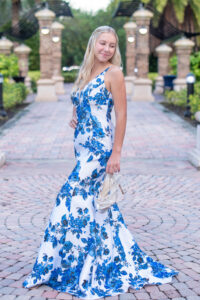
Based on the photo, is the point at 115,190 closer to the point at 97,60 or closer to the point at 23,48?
the point at 97,60

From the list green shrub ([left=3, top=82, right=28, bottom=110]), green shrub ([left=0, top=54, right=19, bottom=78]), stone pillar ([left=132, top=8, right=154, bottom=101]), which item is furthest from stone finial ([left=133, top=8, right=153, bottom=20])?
green shrub ([left=3, top=82, right=28, bottom=110])

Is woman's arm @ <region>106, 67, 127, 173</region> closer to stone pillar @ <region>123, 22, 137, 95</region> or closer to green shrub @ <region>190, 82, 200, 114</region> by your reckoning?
green shrub @ <region>190, 82, 200, 114</region>

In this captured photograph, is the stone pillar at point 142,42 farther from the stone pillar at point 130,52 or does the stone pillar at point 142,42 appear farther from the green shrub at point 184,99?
the stone pillar at point 130,52

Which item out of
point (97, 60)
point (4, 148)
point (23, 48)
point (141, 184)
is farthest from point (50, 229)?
point (23, 48)

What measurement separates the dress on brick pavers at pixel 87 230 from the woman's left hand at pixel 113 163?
0.26ft

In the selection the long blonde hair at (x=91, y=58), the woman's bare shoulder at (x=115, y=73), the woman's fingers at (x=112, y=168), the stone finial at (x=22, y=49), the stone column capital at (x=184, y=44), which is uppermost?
the stone finial at (x=22, y=49)

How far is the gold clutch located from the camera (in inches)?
135

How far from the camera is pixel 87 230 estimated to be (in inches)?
137

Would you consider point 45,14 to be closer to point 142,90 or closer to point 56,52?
point 56,52

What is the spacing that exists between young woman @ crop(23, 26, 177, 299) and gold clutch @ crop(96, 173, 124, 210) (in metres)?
0.07

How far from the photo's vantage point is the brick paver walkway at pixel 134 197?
3.81 metres

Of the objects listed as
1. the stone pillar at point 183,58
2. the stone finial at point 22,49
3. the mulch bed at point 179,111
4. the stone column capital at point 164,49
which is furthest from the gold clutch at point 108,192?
the stone finial at point 22,49

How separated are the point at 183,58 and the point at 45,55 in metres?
5.99

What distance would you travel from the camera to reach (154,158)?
893 cm
